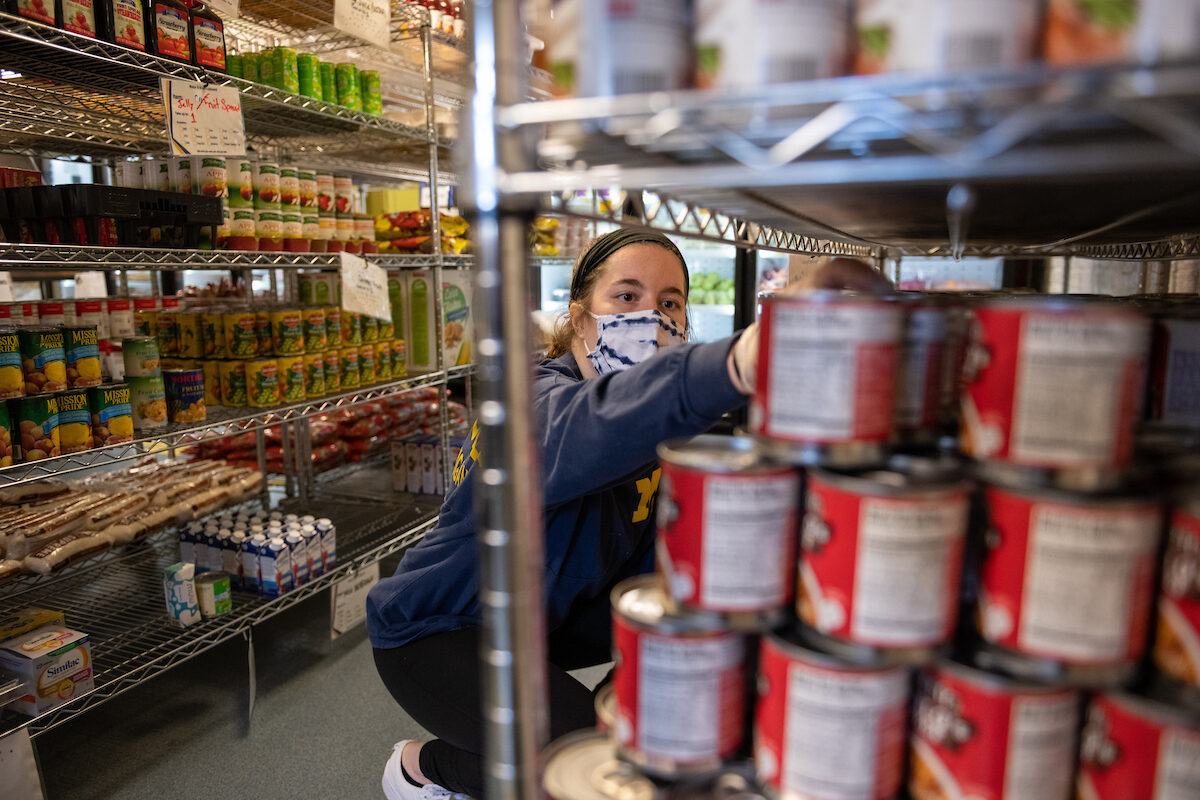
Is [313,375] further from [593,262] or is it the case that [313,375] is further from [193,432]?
[593,262]

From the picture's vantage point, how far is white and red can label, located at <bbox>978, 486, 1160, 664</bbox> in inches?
25.4

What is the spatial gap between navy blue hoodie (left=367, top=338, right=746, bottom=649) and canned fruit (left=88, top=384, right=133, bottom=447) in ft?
2.91

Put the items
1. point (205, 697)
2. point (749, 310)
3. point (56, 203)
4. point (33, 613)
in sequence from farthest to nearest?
1. point (749, 310)
2. point (205, 697)
3. point (33, 613)
4. point (56, 203)

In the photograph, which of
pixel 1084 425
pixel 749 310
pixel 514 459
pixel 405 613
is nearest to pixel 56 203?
pixel 405 613

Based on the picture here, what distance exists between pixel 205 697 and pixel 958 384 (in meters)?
2.58

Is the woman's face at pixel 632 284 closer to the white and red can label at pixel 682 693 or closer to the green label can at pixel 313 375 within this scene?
the white and red can label at pixel 682 693

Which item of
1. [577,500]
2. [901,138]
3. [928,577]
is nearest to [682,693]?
[928,577]

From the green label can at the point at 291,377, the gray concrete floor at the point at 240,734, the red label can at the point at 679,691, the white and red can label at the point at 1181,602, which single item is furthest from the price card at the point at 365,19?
the white and red can label at the point at 1181,602

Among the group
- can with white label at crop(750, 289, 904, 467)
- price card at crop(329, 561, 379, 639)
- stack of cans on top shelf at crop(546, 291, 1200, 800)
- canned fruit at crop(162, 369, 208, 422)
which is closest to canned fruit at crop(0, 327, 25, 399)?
canned fruit at crop(162, 369, 208, 422)

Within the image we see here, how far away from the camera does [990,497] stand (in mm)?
700

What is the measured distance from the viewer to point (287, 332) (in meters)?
2.70

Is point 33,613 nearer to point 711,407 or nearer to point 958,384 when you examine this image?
point 711,407

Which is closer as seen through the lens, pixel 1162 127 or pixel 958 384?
pixel 1162 127

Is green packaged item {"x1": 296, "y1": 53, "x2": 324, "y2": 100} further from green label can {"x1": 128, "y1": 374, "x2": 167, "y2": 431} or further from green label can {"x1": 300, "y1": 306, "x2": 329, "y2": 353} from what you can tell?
green label can {"x1": 128, "y1": 374, "x2": 167, "y2": 431}
